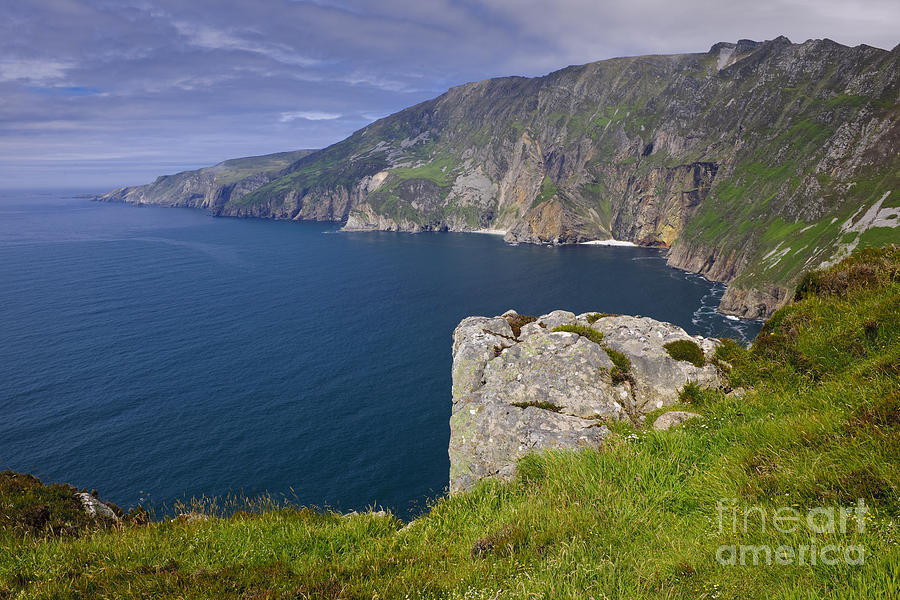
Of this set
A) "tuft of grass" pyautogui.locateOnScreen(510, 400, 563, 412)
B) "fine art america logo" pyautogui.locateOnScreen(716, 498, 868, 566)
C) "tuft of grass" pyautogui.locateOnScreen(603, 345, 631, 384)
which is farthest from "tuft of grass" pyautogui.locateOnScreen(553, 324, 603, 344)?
"fine art america logo" pyautogui.locateOnScreen(716, 498, 868, 566)

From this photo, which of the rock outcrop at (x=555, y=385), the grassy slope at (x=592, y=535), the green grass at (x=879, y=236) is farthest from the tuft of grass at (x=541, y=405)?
the green grass at (x=879, y=236)

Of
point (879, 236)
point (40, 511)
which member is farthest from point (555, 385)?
point (879, 236)

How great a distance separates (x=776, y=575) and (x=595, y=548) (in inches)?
84.3

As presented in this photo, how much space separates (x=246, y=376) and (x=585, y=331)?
94374 millimetres

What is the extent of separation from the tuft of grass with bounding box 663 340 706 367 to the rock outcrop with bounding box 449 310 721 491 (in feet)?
0.78

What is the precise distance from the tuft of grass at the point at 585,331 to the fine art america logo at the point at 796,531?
12380 millimetres

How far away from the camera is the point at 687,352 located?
642 inches

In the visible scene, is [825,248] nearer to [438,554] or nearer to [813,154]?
[813,154]

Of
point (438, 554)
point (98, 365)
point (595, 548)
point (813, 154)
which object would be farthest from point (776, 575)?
point (813, 154)

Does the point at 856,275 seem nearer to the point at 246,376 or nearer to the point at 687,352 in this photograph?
the point at 687,352

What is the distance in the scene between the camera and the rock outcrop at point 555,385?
14.4 metres

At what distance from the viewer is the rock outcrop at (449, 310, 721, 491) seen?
1444 centimetres

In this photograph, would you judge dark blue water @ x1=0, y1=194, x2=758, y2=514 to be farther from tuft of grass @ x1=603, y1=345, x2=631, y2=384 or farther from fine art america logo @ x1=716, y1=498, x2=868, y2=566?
fine art america logo @ x1=716, y1=498, x2=868, y2=566

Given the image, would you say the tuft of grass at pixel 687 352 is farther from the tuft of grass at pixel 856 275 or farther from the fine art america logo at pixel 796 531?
the fine art america logo at pixel 796 531
